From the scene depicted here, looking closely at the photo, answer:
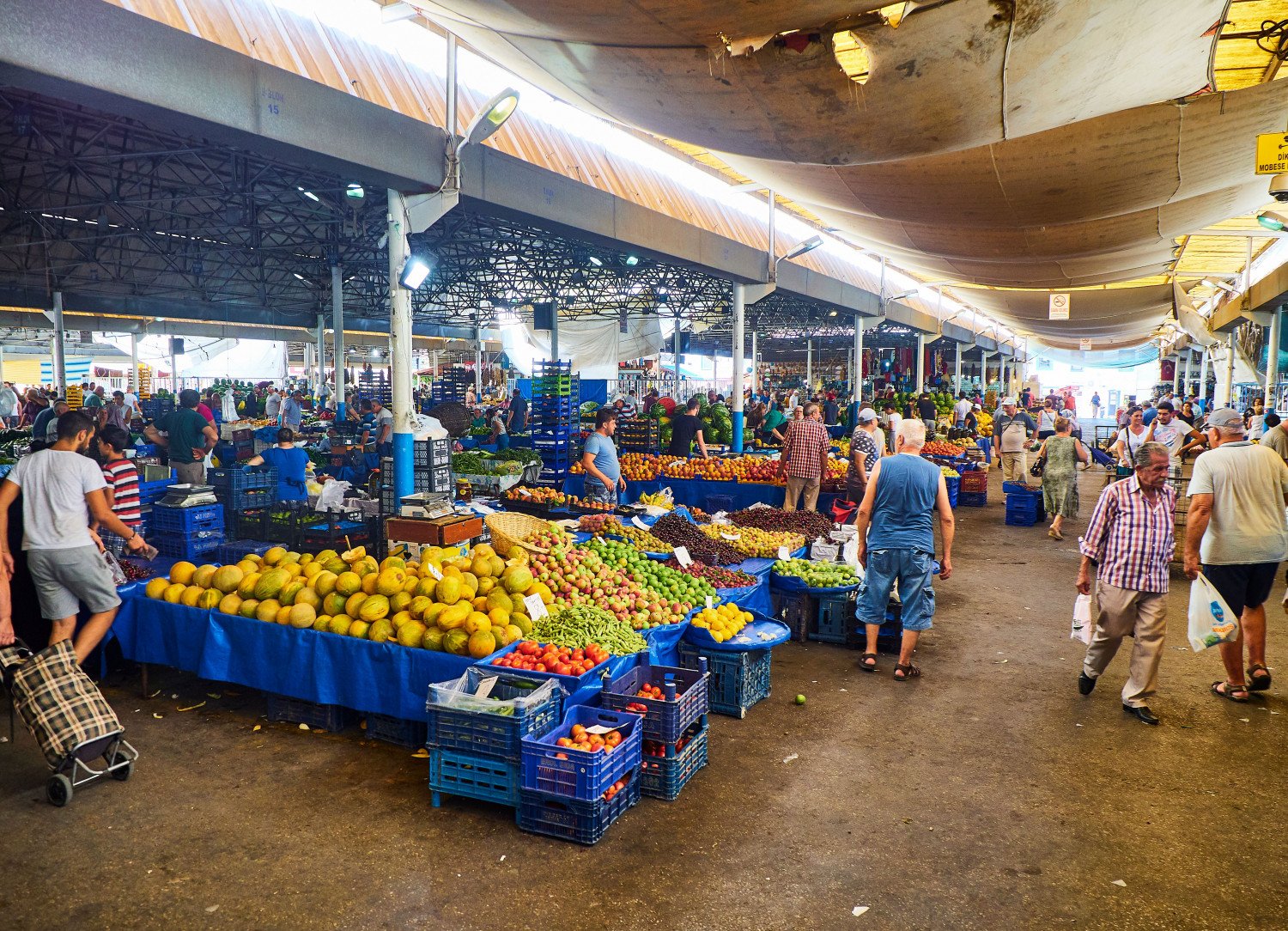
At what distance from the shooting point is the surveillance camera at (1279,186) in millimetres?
5957

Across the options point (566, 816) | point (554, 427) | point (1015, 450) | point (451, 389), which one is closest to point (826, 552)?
point (566, 816)

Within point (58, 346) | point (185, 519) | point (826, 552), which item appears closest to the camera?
point (185, 519)

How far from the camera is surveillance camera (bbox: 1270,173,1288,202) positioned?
596 cm

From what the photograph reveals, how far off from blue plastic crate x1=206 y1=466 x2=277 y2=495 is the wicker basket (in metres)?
3.69

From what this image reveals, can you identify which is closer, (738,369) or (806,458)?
(806,458)

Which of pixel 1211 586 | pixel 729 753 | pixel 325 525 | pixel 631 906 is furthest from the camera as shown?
pixel 325 525

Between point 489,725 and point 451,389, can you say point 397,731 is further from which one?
point 451,389

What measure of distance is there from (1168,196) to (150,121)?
8442 millimetres

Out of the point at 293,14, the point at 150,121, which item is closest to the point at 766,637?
the point at 150,121

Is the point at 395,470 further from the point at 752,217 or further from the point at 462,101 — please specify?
the point at 752,217

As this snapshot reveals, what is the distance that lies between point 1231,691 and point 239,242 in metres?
20.7

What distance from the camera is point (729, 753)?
14.8ft

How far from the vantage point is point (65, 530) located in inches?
179

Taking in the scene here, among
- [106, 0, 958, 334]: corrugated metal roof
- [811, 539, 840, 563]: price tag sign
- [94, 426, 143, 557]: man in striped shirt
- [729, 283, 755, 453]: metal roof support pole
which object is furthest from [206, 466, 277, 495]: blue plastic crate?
[729, 283, 755, 453]: metal roof support pole
